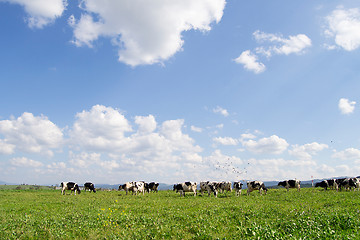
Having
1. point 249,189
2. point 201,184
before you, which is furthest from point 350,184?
point 201,184

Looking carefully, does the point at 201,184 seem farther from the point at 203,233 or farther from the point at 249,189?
the point at 203,233

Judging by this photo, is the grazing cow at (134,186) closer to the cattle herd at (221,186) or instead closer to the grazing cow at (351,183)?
the cattle herd at (221,186)

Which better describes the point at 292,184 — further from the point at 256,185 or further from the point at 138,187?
the point at 138,187

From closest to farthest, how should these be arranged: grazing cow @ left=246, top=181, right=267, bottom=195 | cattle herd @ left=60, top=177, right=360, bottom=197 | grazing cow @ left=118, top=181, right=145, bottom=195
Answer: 1. grazing cow @ left=246, top=181, right=267, bottom=195
2. cattle herd @ left=60, top=177, right=360, bottom=197
3. grazing cow @ left=118, top=181, right=145, bottom=195

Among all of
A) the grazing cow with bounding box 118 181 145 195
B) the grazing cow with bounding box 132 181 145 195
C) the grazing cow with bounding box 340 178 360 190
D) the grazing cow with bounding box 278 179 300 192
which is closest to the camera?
the grazing cow with bounding box 340 178 360 190

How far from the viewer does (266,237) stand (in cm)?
855

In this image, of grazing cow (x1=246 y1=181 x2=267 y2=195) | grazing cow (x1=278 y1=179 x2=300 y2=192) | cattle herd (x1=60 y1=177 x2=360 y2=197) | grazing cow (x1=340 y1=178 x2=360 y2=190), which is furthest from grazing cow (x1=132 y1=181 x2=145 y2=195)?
grazing cow (x1=340 y1=178 x2=360 y2=190)

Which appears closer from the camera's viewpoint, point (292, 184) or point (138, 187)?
point (138, 187)

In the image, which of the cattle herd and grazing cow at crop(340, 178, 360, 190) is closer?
the cattle herd

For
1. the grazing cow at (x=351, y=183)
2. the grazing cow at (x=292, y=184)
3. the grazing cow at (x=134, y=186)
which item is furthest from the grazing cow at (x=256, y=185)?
the grazing cow at (x=134, y=186)

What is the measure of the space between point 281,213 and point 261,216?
4.86 ft

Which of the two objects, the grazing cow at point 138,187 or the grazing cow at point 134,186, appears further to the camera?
the grazing cow at point 134,186

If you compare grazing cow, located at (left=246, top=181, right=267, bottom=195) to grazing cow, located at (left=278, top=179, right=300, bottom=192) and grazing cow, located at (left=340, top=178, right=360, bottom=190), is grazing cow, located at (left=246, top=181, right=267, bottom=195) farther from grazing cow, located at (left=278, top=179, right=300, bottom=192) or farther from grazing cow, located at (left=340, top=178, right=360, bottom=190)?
grazing cow, located at (left=340, top=178, right=360, bottom=190)

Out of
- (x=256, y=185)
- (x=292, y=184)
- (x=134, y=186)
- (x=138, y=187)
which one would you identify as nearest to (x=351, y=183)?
(x=292, y=184)
